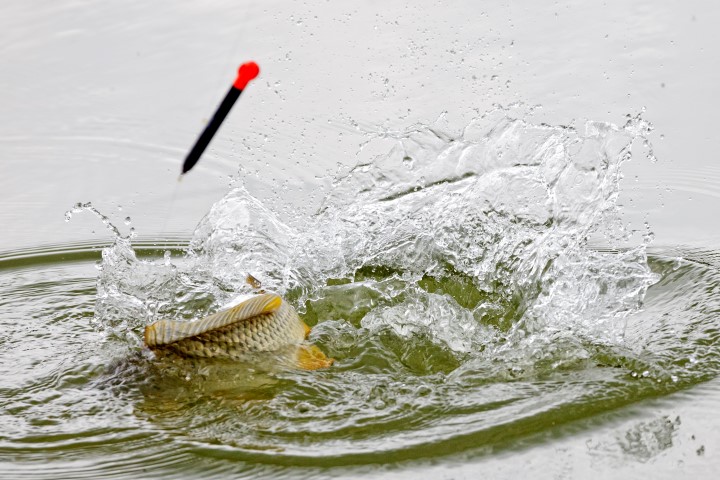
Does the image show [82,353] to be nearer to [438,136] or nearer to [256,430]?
[256,430]

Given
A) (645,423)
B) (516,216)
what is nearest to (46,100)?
(516,216)

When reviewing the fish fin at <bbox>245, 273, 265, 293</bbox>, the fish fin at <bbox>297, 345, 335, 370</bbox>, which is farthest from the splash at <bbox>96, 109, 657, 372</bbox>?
the fish fin at <bbox>297, 345, 335, 370</bbox>

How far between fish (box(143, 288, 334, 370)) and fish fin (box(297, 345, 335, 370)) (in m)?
0.13

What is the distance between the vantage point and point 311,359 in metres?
3.92

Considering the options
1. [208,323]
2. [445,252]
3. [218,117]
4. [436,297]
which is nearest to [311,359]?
[208,323]

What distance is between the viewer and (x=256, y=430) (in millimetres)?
3498

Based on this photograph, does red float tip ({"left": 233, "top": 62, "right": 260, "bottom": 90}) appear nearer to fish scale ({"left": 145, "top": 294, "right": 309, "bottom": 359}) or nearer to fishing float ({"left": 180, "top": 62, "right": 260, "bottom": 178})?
fishing float ({"left": 180, "top": 62, "right": 260, "bottom": 178})

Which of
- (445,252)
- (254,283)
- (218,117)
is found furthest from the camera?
(445,252)

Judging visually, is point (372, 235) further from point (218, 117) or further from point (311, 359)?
point (218, 117)

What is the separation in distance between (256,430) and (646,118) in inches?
132

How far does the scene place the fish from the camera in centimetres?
367

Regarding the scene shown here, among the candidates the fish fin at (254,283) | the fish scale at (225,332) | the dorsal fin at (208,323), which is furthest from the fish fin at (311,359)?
the fish fin at (254,283)

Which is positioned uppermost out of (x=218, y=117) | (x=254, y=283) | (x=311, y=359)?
(x=218, y=117)

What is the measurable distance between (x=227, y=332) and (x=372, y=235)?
141 cm
